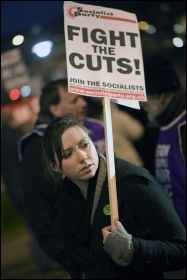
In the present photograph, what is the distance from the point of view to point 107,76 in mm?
3377

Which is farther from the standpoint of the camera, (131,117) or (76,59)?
(131,117)

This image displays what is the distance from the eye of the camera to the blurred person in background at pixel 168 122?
496cm

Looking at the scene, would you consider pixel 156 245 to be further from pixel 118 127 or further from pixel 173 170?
pixel 118 127

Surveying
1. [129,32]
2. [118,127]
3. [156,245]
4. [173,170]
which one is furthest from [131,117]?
[156,245]

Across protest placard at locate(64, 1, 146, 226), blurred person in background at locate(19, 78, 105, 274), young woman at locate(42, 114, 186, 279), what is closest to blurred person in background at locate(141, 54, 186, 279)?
blurred person in background at locate(19, 78, 105, 274)

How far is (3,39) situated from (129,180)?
251 centimetres

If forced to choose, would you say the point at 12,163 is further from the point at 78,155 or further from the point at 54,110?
the point at 78,155

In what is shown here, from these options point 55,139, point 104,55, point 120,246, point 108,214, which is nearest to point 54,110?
point 104,55

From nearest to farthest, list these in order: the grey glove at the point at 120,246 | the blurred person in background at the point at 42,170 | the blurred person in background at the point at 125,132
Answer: the grey glove at the point at 120,246 → the blurred person in background at the point at 42,170 → the blurred person in background at the point at 125,132

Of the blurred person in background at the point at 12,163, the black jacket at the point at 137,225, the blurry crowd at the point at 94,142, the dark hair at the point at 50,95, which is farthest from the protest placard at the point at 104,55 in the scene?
the blurred person in background at the point at 12,163

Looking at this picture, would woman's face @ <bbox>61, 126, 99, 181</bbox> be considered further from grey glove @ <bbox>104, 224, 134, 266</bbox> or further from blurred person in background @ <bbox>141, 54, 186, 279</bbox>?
blurred person in background @ <bbox>141, 54, 186, 279</bbox>

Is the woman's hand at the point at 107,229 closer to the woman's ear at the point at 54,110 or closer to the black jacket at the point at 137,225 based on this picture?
the black jacket at the point at 137,225

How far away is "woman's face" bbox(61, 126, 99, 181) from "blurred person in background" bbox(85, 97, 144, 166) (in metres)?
2.17

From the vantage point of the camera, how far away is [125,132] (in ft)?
18.0
